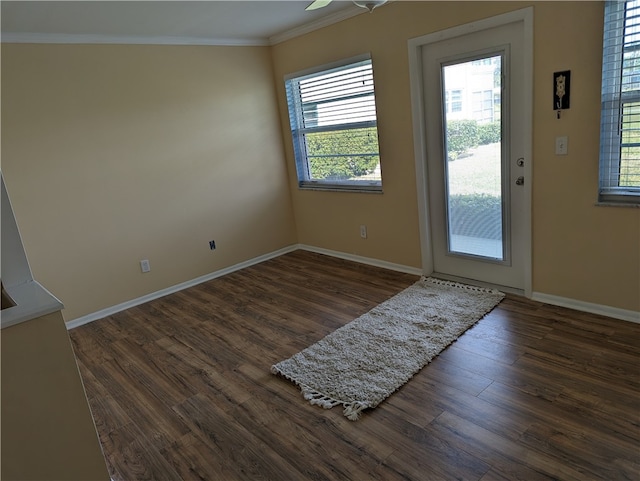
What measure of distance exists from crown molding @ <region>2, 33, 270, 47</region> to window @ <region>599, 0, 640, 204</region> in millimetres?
3172

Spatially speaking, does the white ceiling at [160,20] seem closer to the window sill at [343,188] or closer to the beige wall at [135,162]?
the beige wall at [135,162]

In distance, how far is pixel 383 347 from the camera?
285cm

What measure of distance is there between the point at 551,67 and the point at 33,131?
148 inches

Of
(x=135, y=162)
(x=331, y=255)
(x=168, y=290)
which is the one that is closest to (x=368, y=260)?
(x=331, y=255)

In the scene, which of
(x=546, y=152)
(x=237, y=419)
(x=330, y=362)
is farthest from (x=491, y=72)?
(x=237, y=419)

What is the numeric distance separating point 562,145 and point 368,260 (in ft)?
6.90

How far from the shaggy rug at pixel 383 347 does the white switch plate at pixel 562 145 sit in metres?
1.13

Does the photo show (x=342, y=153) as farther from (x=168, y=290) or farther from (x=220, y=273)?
(x=168, y=290)

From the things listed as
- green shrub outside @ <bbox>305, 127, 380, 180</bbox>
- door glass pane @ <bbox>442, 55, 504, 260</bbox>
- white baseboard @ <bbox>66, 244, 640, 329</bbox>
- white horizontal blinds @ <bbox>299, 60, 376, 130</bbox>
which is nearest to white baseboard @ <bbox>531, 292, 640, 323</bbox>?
white baseboard @ <bbox>66, 244, 640, 329</bbox>

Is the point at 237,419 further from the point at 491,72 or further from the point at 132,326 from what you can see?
the point at 491,72

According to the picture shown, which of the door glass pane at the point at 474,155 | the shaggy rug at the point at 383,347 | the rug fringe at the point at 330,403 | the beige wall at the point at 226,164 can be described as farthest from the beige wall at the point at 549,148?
the rug fringe at the point at 330,403

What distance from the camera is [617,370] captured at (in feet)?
7.80

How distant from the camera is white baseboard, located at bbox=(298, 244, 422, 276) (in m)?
4.11

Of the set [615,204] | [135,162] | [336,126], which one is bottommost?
[615,204]
